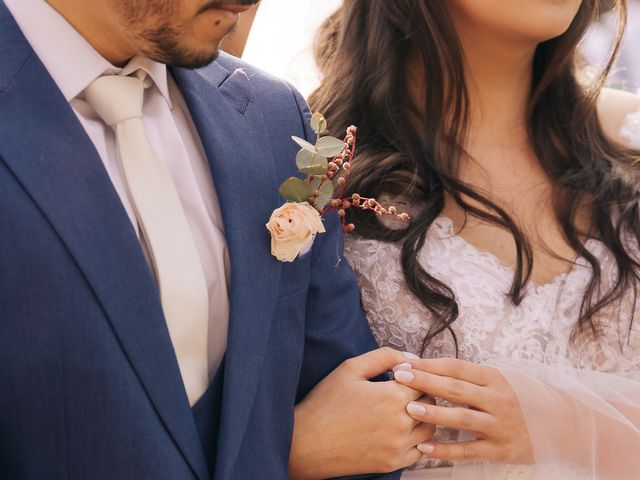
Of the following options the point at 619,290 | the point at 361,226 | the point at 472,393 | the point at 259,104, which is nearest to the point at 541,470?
the point at 472,393

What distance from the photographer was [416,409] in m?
2.32

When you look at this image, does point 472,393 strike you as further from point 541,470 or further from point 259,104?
point 259,104

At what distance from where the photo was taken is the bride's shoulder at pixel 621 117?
3.23m

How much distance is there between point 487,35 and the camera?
300 centimetres

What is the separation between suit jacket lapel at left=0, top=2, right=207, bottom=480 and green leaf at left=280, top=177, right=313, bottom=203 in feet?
1.43

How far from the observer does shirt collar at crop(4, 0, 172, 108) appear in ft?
6.47

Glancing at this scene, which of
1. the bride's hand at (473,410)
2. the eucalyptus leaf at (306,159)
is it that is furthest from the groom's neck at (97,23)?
the bride's hand at (473,410)

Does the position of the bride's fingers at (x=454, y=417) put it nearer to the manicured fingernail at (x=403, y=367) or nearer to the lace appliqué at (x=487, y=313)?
the manicured fingernail at (x=403, y=367)

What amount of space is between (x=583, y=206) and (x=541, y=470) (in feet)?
2.98

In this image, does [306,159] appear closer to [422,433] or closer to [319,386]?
[319,386]

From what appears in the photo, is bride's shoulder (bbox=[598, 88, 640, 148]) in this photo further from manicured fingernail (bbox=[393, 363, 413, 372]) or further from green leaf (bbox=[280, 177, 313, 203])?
green leaf (bbox=[280, 177, 313, 203])

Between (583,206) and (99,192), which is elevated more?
(99,192)

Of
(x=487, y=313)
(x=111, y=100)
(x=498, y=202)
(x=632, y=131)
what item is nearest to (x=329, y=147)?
(x=111, y=100)

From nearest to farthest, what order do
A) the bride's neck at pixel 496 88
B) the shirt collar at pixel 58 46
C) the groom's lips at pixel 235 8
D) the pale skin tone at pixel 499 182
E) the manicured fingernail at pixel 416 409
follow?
the shirt collar at pixel 58 46
the groom's lips at pixel 235 8
the manicured fingernail at pixel 416 409
the pale skin tone at pixel 499 182
the bride's neck at pixel 496 88
